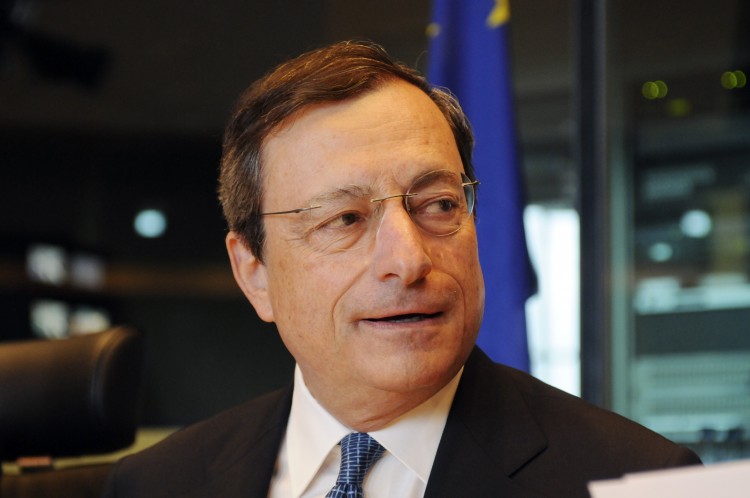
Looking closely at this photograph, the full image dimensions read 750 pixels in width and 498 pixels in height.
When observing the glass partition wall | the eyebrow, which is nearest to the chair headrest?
the eyebrow

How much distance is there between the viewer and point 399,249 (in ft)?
4.55

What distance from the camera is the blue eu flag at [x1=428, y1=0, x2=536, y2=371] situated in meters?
2.59

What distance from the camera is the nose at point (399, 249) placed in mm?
1369

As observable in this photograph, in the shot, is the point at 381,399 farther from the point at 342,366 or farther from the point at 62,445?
the point at 62,445

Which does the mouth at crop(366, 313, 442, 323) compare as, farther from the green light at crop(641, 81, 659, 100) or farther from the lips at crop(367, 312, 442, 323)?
the green light at crop(641, 81, 659, 100)

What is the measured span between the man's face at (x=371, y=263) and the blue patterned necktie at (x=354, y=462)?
0.27ft

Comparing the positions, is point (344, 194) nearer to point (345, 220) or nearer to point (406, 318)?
point (345, 220)

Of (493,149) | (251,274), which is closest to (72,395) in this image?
(251,274)

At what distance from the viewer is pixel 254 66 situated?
5.02 metres

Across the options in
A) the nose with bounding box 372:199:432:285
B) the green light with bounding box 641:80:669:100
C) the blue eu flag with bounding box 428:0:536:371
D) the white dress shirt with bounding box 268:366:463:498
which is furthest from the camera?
the green light with bounding box 641:80:669:100

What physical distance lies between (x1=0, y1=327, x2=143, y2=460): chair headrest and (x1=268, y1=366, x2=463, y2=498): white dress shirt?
0.46 meters

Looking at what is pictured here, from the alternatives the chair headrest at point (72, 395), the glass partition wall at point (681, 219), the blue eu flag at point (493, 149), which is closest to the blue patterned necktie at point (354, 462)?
the chair headrest at point (72, 395)

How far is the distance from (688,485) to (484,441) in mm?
614

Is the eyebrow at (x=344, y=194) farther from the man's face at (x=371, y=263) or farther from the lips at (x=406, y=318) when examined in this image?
the lips at (x=406, y=318)
